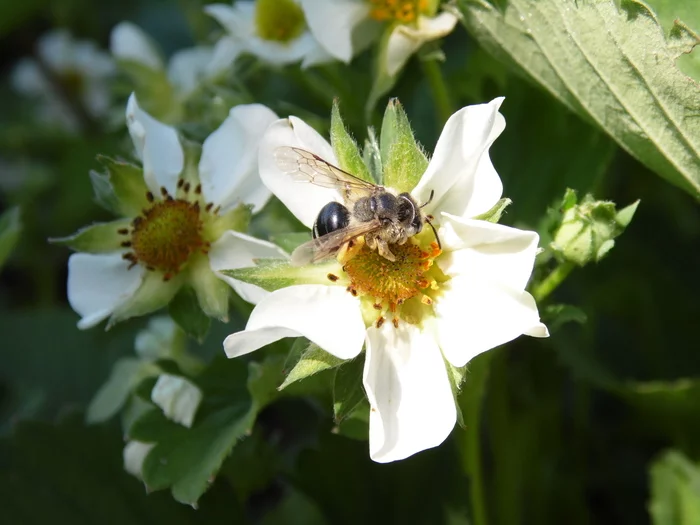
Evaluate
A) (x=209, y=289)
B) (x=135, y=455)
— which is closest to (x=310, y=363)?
(x=209, y=289)

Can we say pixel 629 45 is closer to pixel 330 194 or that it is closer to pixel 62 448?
pixel 330 194

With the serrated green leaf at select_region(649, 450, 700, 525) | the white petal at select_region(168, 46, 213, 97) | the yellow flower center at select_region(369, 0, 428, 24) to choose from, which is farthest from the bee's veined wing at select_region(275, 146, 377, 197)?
the serrated green leaf at select_region(649, 450, 700, 525)

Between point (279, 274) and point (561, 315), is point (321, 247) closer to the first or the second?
point (279, 274)

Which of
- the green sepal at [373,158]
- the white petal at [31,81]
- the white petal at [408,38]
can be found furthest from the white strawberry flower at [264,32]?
the white petal at [31,81]

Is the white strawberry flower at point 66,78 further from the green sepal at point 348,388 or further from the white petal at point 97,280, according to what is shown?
the green sepal at point 348,388

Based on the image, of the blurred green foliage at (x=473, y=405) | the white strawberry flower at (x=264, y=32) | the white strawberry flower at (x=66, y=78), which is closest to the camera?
the blurred green foliage at (x=473, y=405)
